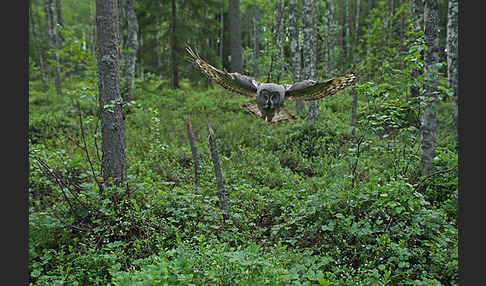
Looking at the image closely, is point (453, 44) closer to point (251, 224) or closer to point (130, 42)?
point (251, 224)

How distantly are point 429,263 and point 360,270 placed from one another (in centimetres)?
96

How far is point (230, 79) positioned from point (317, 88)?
1.19 metres

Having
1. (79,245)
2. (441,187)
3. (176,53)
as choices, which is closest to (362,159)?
(441,187)

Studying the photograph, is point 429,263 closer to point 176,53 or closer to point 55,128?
point 55,128

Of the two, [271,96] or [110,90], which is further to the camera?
[110,90]

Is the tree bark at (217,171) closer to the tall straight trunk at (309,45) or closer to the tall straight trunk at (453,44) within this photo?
the tall straight trunk at (309,45)

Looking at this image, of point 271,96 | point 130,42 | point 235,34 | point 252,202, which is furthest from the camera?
point 130,42

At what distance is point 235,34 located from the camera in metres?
11.4

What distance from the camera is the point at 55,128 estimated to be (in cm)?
1013

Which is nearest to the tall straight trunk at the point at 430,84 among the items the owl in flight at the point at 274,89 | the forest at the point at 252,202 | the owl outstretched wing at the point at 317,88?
the forest at the point at 252,202

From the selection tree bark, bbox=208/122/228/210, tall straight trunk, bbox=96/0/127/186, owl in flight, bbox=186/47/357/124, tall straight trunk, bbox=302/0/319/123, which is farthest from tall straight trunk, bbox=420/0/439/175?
tall straight trunk, bbox=96/0/127/186

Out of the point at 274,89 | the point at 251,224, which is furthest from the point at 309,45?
the point at 251,224

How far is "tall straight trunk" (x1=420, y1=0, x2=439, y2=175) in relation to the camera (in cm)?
569

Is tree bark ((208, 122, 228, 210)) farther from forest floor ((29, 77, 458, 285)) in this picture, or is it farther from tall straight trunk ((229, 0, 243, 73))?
tall straight trunk ((229, 0, 243, 73))
